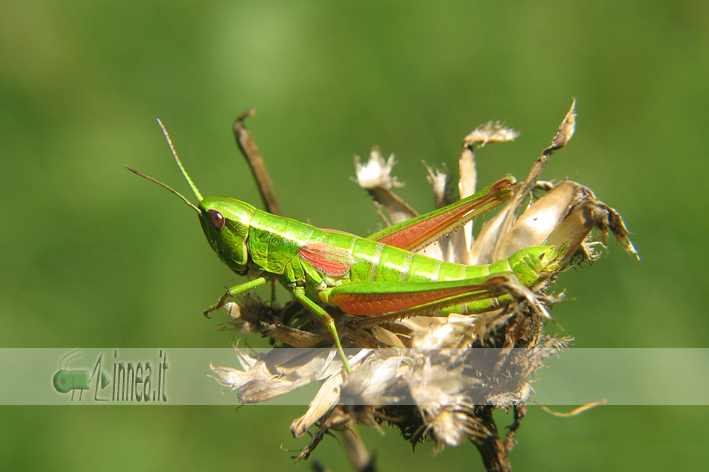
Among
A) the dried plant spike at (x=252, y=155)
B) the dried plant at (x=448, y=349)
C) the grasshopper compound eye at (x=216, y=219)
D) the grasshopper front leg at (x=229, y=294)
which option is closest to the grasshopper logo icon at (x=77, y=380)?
the grasshopper front leg at (x=229, y=294)

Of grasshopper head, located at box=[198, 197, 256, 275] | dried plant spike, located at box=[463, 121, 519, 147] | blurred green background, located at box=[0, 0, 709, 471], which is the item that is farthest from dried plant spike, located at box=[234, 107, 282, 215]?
blurred green background, located at box=[0, 0, 709, 471]

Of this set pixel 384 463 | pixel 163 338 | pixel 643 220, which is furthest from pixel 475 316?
pixel 163 338

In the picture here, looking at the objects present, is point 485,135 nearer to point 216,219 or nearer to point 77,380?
point 216,219

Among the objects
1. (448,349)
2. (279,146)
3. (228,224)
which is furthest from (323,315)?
(279,146)

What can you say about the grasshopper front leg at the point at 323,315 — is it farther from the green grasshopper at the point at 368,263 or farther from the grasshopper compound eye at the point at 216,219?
the grasshopper compound eye at the point at 216,219

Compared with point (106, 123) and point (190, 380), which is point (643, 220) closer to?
point (190, 380)

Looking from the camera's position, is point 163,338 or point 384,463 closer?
point 384,463

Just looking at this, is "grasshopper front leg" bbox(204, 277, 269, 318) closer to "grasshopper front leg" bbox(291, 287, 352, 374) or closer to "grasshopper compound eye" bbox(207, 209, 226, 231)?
"grasshopper front leg" bbox(291, 287, 352, 374)
